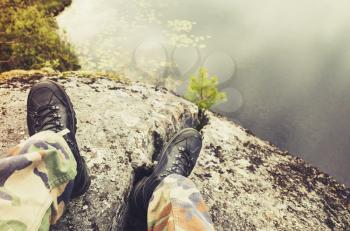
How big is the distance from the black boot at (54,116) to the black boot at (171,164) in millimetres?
406

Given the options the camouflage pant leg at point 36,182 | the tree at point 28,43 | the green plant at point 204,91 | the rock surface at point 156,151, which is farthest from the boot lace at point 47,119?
the tree at point 28,43

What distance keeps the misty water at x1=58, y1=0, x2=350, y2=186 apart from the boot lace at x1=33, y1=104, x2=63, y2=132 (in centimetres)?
362

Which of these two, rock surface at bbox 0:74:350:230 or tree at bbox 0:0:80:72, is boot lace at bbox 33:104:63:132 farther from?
tree at bbox 0:0:80:72

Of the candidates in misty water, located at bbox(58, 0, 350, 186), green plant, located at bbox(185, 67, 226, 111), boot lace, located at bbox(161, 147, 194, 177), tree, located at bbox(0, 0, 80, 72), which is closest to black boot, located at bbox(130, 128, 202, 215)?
boot lace, located at bbox(161, 147, 194, 177)

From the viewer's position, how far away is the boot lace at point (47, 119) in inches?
93.0

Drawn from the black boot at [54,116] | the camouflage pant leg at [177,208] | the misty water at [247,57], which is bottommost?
the misty water at [247,57]

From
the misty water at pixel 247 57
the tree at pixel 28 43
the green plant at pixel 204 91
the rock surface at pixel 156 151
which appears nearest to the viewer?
the rock surface at pixel 156 151

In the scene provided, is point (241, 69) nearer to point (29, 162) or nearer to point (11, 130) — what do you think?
point (11, 130)

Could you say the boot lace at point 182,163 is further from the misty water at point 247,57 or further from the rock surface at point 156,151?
the misty water at point 247,57

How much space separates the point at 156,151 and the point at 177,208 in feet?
4.46

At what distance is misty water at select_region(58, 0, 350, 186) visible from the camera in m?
5.83

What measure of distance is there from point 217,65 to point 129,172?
14.9 feet

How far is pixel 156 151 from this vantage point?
327 cm

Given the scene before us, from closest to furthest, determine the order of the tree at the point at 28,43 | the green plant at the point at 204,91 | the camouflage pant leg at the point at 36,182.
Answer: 1. the camouflage pant leg at the point at 36,182
2. the green plant at the point at 204,91
3. the tree at the point at 28,43
